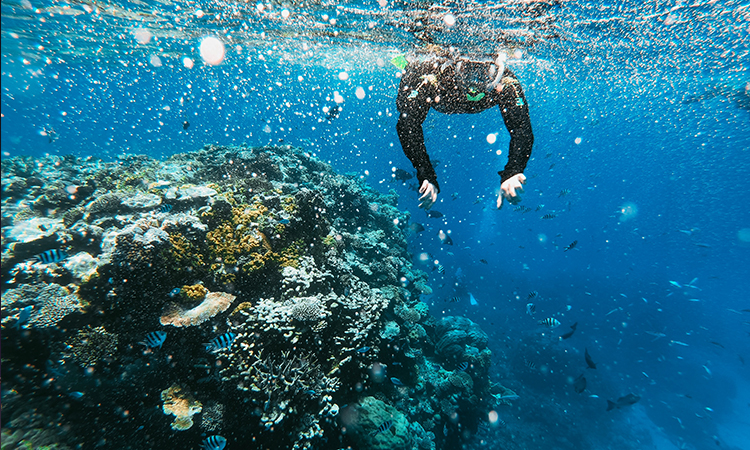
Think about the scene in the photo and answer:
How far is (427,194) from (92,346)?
515cm

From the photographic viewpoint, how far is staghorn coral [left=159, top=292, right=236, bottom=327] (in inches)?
165

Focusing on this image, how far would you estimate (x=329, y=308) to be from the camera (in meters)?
5.32

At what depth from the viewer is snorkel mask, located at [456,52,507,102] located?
9.68 ft

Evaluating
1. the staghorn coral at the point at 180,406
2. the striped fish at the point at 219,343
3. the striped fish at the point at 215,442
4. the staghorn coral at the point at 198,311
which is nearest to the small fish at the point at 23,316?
the staghorn coral at the point at 198,311

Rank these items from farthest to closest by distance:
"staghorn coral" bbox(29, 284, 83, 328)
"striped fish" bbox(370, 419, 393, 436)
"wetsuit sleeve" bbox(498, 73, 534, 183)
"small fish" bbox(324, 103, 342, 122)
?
1. "small fish" bbox(324, 103, 342, 122)
2. "striped fish" bbox(370, 419, 393, 436)
3. "staghorn coral" bbox(29, 284, 83, 328)
4. "wetsuit sleeve" bbox(498, 73, 534, 183)

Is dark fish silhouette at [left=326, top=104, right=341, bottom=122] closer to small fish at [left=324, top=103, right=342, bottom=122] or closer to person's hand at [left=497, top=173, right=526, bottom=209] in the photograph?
small fish at [left=324, top=103, right=342, bottom=122]

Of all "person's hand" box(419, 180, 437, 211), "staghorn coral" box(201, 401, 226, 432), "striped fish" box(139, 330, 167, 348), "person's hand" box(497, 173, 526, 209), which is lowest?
"staghorn coral" box(201, 401, 226, 432)

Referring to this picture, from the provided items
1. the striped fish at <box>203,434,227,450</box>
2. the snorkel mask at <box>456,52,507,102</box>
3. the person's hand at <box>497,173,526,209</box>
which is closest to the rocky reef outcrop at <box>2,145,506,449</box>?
the striped fish at <box>203,434,227,450</box>

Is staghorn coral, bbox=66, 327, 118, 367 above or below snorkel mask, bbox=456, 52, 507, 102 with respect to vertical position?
below

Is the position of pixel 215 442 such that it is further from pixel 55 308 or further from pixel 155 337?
pixel 55 308

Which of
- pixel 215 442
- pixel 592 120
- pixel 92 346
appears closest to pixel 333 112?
pixel 92 346

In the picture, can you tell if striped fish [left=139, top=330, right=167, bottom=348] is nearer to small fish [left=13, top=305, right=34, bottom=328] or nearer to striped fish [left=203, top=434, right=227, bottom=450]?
striped fish [left=203, top=434, right=227, bottom=450]

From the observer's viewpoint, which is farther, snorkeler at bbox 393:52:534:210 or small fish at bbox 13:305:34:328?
small fish at bbox 13:305:34:328

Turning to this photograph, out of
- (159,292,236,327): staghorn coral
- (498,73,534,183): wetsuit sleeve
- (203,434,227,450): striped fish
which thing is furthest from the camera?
(159,292,236,327): staghorn coral
